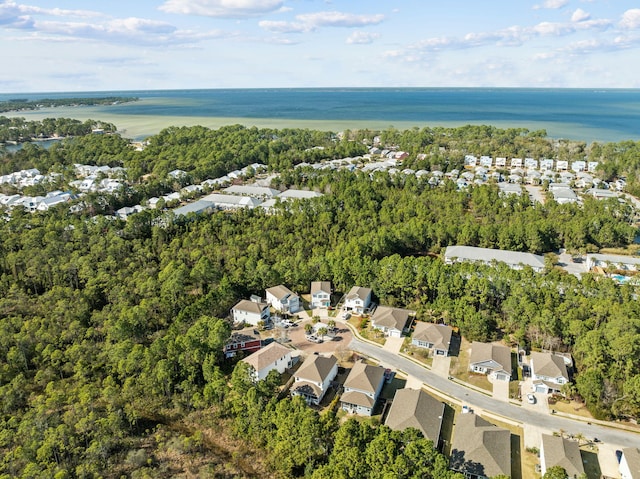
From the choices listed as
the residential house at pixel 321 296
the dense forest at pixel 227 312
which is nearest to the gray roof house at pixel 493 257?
the dense forest at pixel 227 312

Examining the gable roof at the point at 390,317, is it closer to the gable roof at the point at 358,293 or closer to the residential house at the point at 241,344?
the gable roof at the point at 358,293

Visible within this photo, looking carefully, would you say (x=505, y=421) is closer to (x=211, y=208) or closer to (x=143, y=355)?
(x=143, y=355)

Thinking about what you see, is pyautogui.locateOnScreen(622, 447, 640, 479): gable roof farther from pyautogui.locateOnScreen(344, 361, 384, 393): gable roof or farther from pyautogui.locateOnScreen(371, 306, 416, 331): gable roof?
pyautogui.locateOnScreen(371, 306, 416, 331): gable roof

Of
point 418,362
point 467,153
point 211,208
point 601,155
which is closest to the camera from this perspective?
point 418,362

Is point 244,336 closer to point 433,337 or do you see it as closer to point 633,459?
point 433,337

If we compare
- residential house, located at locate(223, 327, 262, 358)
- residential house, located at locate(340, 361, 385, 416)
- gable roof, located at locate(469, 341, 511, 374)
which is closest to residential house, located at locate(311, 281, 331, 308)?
residential house, located at locate(223, 327, 262, 358)

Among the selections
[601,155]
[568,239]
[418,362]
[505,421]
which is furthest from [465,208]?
[601,155]
